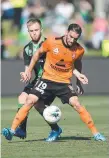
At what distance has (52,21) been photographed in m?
22.8

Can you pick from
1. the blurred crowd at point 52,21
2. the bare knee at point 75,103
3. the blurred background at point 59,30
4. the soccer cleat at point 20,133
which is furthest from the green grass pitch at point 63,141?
the blurred crowd at point 52,21

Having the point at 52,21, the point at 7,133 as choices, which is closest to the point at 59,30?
the point at 52,21

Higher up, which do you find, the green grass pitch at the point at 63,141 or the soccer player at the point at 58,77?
the soccer player at the point at 58,77

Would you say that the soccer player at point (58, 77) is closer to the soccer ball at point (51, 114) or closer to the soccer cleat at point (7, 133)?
the soccer cleat at point (7, 133)

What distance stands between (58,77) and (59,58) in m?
0.27

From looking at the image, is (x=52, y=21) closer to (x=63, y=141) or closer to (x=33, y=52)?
(x=33, y=52)

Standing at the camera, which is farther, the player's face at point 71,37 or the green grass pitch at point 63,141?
the player's face at point 71,37

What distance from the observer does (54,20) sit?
74.4 ft

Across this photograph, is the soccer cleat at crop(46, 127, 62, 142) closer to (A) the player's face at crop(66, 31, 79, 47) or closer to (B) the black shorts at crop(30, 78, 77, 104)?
(B) the black shorts at crop(30, 78, 77, 104)

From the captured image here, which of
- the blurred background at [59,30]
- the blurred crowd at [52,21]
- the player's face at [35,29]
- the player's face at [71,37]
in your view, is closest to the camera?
the player's face at [71,37]

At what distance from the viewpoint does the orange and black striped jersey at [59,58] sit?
35.4 feet

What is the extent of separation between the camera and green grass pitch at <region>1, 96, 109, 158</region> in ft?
31.4

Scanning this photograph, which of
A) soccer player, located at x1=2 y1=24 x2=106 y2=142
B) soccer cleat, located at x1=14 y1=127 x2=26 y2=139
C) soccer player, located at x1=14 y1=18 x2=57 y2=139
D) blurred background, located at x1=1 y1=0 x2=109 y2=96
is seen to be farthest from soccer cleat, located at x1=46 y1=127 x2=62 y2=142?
blurred background, located at x1=1 y1=0 x2=109 y2=96

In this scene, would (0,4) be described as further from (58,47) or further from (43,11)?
(58,47)
